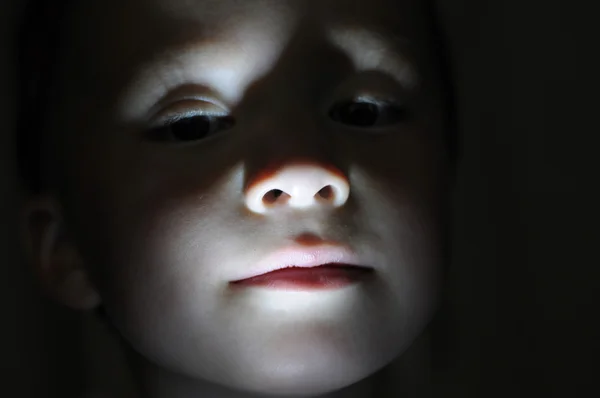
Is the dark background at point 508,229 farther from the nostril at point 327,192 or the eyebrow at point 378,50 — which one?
the nostril at point 327,192

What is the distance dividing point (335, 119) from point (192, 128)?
104mm

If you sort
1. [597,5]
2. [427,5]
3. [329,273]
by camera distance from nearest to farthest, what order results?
[329,273] < [427,5] < [597,5]

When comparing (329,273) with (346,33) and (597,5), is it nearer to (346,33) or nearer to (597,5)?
(346,33)

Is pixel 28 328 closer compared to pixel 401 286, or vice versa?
pixel 401 286

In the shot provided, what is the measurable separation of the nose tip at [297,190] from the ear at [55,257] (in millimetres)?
192

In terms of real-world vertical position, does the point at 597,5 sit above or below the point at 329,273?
above

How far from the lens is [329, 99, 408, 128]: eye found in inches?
22.9

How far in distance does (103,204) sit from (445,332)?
400mm

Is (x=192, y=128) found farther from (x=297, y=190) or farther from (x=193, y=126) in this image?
(x=297, y=190)

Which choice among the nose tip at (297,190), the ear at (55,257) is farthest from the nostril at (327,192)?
the ear at (55,257)

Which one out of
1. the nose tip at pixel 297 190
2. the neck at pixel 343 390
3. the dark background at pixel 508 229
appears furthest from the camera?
the dark background at pixel 508 229

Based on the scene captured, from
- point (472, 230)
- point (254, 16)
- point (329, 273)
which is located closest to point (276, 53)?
point (254, 16)

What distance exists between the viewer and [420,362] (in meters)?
0.80

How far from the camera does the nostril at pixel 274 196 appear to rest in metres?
0.51
